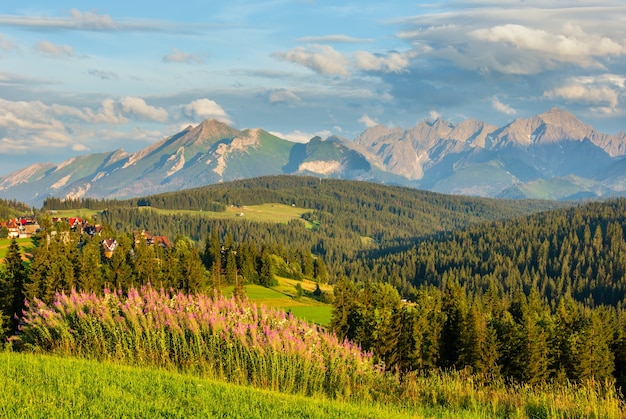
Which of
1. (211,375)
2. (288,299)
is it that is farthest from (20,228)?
(211,375)

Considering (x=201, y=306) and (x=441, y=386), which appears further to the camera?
(x=201, y=306)

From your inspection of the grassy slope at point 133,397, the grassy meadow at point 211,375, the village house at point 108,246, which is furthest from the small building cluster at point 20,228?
the grassy slope at point 133,397

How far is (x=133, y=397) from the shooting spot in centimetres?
1141

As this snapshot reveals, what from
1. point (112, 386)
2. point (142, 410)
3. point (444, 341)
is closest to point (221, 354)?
point (112, 386)

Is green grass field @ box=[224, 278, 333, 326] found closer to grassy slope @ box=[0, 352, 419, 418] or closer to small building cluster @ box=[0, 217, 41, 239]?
grassy slope @ box=[0, 352, 419, 418]

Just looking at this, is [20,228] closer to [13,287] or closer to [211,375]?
[13,287]

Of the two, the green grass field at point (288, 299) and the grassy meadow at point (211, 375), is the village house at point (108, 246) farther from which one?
the grassy meadow at point (211, 375)

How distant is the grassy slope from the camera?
10.6 meters

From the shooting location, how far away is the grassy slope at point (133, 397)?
1060cm

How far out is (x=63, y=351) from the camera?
1648 centimetres

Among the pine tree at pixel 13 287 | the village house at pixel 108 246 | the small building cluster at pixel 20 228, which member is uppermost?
the pine tree at pixel 13 287

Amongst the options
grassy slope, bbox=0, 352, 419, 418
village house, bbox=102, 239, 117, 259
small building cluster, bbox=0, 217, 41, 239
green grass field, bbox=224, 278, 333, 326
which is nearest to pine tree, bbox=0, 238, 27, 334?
grassy slope, bbox=0, 352, 419, 418

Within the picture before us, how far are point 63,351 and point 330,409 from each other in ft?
29.4

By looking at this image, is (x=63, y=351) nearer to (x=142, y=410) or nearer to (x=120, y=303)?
(x=120, y=303)
